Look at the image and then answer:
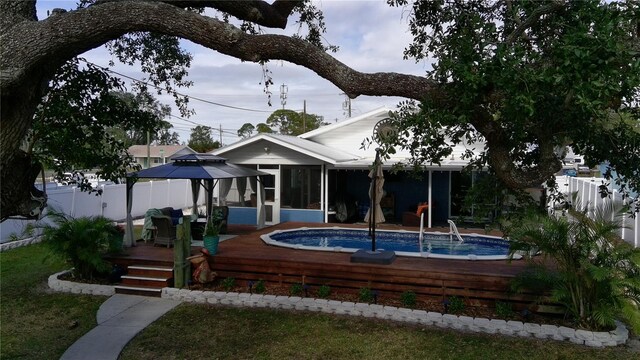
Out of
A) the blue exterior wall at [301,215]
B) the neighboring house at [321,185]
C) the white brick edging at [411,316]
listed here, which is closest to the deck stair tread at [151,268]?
the white brick edging at [411,316]

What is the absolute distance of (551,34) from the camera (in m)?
6.25

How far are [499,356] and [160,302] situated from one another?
5.78m

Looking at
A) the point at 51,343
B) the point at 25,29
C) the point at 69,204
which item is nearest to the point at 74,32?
the point at 25,29

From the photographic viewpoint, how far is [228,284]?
9453mm

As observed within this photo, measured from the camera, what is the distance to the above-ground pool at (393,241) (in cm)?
1273

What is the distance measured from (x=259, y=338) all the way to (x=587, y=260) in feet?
15.6

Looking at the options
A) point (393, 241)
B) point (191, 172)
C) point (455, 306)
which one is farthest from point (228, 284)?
point (393, 241)

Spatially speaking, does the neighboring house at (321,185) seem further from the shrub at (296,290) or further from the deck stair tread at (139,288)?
the shrub at (296,290)

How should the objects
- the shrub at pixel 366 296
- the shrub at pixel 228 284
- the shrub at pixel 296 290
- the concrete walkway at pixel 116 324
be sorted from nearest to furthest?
the concrete walkway at pixel 116 324, the shrub at pixel 366 296, the shrub at pixel 296 290, the shrub at pixel 228 284

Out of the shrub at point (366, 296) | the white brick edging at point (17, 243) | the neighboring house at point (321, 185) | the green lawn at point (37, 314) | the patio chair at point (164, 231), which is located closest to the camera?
the green lawn at point (37, 314)

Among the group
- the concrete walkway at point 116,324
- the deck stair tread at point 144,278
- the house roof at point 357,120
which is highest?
the house roof at point 357,120

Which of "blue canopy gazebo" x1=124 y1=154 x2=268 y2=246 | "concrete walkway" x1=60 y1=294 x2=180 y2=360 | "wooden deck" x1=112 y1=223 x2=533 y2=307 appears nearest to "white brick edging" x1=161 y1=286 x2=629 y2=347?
"concrete walkway" x1=60 y1=294 x2=180 y2=360

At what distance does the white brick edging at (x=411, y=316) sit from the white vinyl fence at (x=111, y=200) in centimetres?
584

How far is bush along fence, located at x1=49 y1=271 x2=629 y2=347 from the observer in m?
7.09
